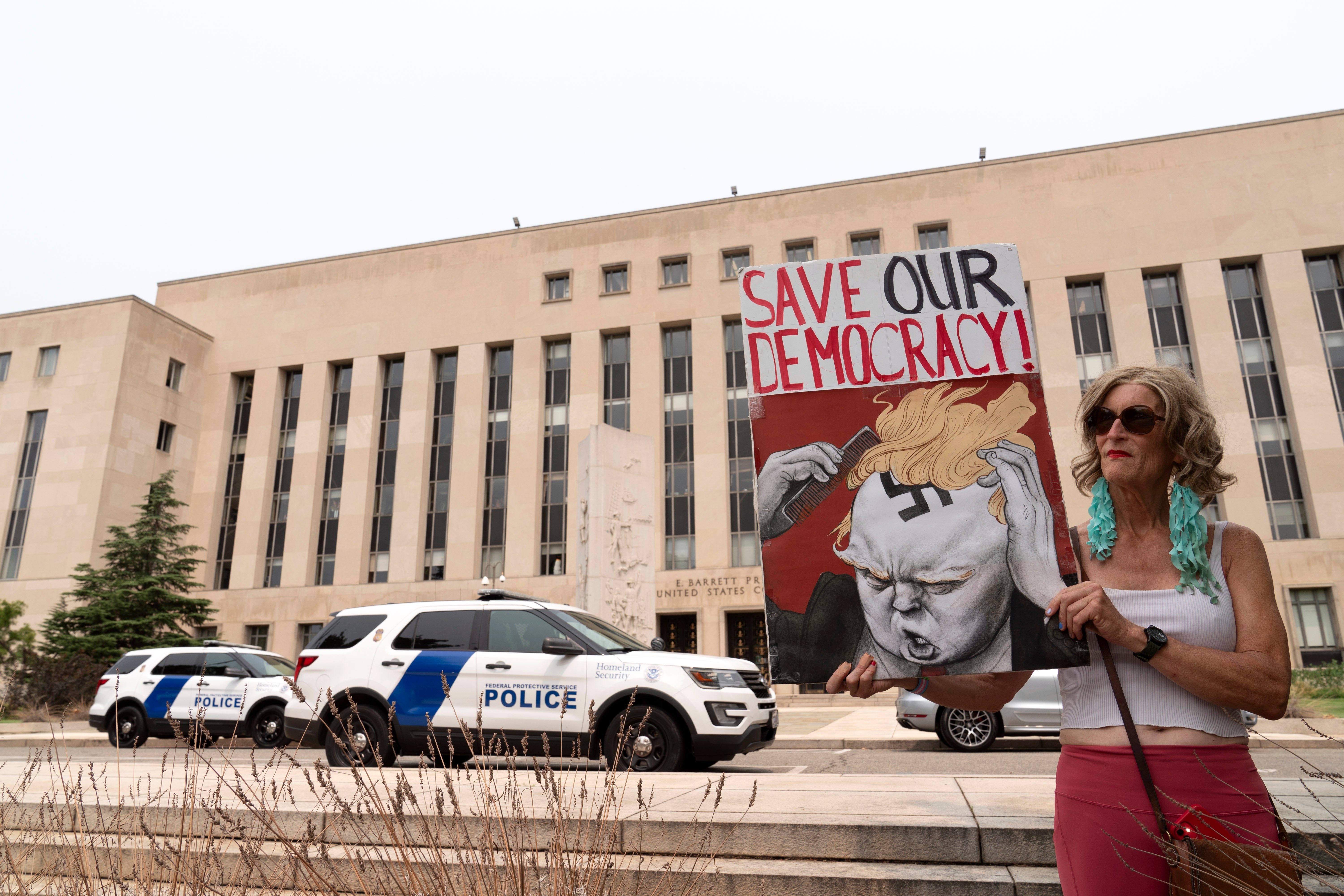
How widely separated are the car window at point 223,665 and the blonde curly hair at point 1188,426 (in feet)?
51.3

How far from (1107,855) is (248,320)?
46.8 m

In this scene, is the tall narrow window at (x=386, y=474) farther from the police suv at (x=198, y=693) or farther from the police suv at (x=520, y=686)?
the police suv at (x=520, y=686)

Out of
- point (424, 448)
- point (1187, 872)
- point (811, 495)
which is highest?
point (424, 448)

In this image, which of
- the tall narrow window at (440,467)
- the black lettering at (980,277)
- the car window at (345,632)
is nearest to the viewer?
the black lettering at (980,277)

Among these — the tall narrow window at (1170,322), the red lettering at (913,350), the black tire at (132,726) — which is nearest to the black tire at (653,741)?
the red lettering at (913,350)

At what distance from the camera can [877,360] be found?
2592 millimetres

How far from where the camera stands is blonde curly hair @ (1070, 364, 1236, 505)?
82.1 inches

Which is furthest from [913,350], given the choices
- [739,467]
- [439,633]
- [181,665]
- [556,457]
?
[556,457]

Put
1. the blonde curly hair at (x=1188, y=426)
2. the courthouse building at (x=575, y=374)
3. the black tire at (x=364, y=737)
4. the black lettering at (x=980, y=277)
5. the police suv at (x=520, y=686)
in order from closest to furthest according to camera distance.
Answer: the blonde curly hair at (x=1188, y=426) < the black lettering at (x=980, y=277) < the police suv at (x=520, y=686) < the black tire at (x=364, y=737) < the courthouse building at (x=575, y=374)

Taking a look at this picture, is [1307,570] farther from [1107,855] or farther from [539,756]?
[1107,855]

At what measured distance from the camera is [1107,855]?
6.16 feet

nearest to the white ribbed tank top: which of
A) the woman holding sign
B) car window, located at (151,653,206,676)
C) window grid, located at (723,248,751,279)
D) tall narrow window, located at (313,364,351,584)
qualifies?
the woman holding sign

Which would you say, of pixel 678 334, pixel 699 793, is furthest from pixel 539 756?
pixel 678 334

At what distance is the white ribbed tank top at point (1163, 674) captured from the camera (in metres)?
1.93
